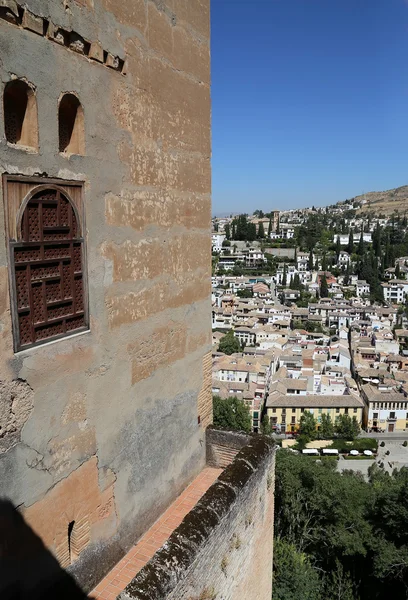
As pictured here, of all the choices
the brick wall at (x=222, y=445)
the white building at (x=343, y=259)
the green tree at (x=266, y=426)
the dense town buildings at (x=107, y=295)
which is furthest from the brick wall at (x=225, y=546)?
the white building at (x=343, y=259)

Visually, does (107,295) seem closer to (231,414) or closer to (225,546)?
(225,546)

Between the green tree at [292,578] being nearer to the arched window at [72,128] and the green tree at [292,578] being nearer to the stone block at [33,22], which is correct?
the arched window at [72,128]

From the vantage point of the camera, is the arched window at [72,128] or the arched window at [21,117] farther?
the arched window at [72,128]

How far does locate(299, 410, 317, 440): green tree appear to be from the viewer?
31.5 m

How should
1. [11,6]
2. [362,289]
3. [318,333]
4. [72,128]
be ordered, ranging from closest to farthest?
[11,6] → [72,128] → [318,333] → [362,289]

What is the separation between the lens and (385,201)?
171 meters

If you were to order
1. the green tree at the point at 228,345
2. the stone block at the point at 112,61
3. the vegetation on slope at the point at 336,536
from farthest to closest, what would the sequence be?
the green tree at the point at 228,345 < the vegetation on slope at the point at 336,536 < the stone block at the point at 112,61

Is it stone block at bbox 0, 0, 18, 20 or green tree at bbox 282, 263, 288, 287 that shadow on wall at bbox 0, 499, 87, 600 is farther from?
green tree at bbox 282, 263, 288, 287

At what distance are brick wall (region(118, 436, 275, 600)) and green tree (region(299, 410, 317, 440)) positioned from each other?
27.9 m

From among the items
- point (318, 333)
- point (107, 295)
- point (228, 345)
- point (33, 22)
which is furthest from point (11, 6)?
point (318, 333)

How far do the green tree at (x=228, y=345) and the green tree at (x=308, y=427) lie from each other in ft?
43.3

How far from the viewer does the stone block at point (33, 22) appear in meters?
→ 2.32

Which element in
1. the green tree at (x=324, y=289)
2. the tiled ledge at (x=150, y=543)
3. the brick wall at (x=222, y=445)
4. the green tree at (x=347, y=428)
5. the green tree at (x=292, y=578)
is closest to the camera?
the tiled ledge at (x=150, y=543)

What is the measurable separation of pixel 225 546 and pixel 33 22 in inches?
138
